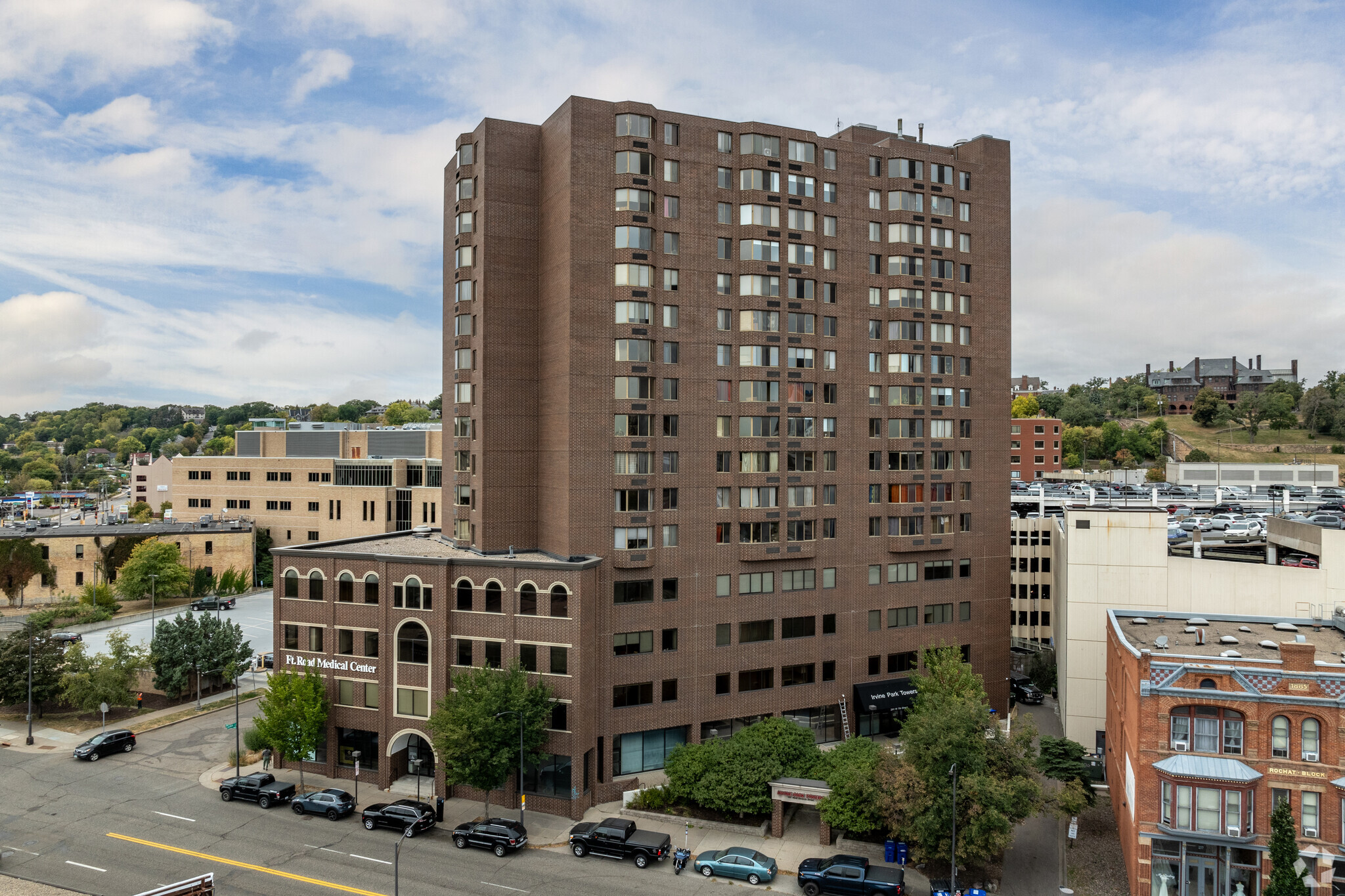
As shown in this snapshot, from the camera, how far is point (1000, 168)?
204 ft

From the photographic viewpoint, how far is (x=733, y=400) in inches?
2116

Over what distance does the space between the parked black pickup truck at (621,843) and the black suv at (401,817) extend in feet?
26.2

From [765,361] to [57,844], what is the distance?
156ft

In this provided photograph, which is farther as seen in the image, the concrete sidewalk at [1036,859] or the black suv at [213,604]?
the black suv at [213,604]

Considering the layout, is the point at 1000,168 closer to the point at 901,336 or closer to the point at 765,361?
the point at 901,336

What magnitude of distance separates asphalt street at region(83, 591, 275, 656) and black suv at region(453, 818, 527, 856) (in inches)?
1530

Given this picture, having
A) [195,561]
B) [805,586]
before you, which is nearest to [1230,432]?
[805,586]

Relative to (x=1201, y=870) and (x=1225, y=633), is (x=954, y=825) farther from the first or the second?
(x=1225, y=633)

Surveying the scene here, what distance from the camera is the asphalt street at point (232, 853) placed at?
36.6m

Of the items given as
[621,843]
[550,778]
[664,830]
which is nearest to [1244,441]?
[664,830]

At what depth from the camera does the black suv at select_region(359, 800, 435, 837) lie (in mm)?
42188

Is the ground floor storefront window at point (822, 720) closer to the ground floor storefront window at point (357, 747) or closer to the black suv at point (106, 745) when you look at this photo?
the ground floor storefront window at point (357, 747)

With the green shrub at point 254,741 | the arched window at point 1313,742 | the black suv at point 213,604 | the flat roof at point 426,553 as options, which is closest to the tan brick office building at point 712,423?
the flat roof at point 426,553

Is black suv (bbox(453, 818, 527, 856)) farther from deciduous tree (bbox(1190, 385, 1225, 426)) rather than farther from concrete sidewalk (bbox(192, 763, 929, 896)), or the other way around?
deciduous tree (bbox(1190, 385, 1225, 426))
